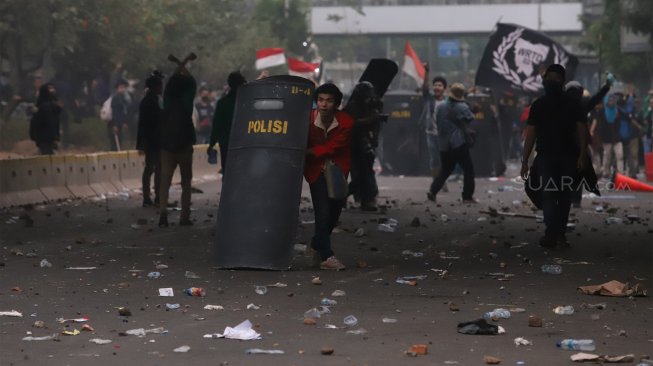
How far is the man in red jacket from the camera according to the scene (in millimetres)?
13195

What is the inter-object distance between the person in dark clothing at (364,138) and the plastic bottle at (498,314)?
9.19 metres

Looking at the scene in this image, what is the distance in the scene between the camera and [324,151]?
43.3 feet

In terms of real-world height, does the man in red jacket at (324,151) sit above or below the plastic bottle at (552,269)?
above

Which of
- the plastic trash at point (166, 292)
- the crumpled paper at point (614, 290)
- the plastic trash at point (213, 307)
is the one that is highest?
the plastic trash at point (213, 307)

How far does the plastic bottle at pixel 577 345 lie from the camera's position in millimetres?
8731

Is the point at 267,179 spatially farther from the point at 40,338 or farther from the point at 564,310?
the point at 40,338

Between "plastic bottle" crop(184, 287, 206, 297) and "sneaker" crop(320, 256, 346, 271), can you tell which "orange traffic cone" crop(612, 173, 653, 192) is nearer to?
"sneaker" crop(320, 256, 346, 271)

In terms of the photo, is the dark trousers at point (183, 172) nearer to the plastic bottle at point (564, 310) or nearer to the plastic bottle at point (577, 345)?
the plastic bottle at point (564, 310)

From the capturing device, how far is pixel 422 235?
54.5 feet

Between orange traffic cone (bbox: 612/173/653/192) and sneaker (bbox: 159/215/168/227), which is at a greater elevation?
sneaker (bbox: 159/215/168/227)

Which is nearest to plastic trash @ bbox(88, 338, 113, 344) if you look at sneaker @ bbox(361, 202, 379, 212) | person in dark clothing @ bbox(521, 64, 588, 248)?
person in dark clothing @ bbox(521, 64, 588, 248)

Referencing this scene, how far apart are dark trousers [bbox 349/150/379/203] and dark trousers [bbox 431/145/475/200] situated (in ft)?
7.42

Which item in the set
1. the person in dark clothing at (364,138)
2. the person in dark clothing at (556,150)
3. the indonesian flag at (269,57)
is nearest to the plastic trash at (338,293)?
the person in dark clothing at (556,150)

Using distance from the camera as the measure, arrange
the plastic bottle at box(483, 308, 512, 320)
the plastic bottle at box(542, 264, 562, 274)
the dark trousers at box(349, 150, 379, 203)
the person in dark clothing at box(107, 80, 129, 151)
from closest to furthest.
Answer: the plastic bottle at box(483, 308, 512, 320) < the plastic bottle at box(542, 264, 562, 274) < the dark trousers at box(349, 150, 379, 203) < the person in dark clothing at box(107, 80, 129, 151)
